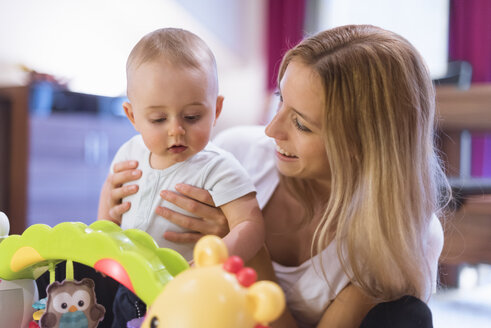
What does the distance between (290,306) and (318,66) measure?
559mm

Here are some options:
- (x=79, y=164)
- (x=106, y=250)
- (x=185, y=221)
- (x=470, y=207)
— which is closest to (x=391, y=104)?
(x=185, y=221)

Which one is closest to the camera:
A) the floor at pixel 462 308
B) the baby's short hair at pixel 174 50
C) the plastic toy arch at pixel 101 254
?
the plastic toy arch at pixel 101 254

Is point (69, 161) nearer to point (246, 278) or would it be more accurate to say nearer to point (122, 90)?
point (122, 90)

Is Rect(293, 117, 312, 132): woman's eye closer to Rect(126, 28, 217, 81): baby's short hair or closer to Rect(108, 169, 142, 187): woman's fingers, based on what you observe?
Rect(126, 28, 217, 81): baby's short hair

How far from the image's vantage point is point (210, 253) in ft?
2.00

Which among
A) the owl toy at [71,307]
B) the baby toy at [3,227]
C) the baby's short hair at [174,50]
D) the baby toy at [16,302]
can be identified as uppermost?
the baby's short hair at [174,50]

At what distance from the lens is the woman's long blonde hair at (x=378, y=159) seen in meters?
0.96

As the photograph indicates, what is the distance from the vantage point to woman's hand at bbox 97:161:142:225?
1100 millimetres

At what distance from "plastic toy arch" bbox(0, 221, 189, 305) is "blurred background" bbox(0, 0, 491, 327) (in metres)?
1.47

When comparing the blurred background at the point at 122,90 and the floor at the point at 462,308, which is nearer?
the floor at the point at 462,308

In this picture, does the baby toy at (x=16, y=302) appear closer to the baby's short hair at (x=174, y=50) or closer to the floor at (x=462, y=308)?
the baby's short hair at (x=174, y=50)

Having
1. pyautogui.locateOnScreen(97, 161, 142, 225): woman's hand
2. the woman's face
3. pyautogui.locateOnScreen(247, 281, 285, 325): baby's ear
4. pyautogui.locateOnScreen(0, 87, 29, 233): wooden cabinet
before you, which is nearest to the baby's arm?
the woman's face

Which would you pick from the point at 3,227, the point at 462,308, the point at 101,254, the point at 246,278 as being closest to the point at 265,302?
the point at 246,278

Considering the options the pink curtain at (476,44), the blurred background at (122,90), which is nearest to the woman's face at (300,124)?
the blurred background at (122,90)
